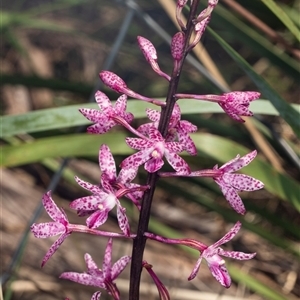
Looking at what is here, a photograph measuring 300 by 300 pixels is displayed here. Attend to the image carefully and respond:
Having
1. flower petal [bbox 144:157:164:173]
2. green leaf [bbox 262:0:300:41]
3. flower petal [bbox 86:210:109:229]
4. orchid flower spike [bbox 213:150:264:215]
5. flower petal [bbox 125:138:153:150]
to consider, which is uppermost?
green leaf [bbox 262:0:300:41]

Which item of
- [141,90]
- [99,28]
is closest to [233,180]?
[141,90]

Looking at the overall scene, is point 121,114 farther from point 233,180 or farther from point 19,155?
point 19,155

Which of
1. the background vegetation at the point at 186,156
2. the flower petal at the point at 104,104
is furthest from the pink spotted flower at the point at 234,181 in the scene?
the background vegetation at the point at 186,156

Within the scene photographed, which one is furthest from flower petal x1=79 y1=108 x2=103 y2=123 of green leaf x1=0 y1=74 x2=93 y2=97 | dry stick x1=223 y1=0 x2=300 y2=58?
green leaf x1=0 y1=74 x2=93 y2=97

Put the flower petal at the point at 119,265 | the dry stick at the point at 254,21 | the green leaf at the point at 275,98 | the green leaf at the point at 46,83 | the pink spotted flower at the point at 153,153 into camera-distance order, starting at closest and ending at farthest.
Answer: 1. the pink spotted flower at the point at 153,153
2. the flower petal at the point at 119,265
3. the green leaf at the point at 275,98
4. the dry stick at the point at 254,21
5. the green leaf at the point at 46,83

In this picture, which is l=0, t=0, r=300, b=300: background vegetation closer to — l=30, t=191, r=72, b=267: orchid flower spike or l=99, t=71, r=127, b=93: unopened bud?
l=99, t=71, r=127, b=93: unopened bud

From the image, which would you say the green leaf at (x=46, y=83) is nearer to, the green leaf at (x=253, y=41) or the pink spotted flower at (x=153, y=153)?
the green leaf at (x=253, y=41)

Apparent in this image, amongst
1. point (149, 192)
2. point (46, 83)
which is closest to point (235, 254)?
point (149, 192)
